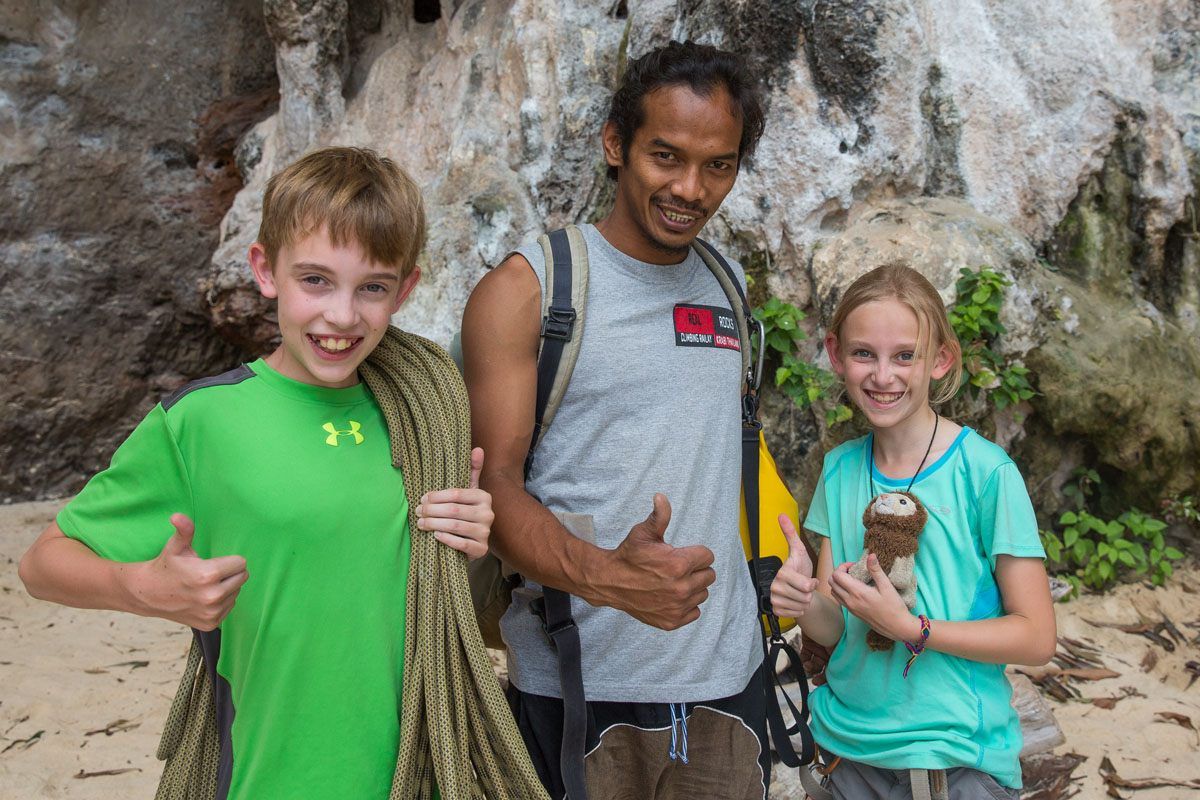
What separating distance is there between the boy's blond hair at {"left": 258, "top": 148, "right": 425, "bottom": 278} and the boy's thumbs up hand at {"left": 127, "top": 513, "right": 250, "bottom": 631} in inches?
20.8

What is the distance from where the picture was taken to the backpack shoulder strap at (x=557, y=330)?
6.08ft

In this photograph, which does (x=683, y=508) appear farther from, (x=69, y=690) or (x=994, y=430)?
(x=69, y=690)

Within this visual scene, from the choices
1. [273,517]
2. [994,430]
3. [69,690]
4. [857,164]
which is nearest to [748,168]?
[857,164]

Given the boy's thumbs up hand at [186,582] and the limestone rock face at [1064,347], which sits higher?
the limestone rock face at [1064,347]

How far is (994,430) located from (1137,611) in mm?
963

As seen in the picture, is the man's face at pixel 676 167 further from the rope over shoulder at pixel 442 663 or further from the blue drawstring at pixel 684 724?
the blue drawstring at pixel 684 724

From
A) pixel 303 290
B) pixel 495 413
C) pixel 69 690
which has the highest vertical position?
pixel 303 290

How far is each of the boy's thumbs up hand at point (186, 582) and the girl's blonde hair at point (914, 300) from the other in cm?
133

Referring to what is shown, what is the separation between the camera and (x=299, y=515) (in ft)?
5.05

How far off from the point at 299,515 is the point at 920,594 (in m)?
1.19

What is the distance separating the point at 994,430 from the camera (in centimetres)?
400

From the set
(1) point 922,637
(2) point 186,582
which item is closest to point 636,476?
(1) point 922,637

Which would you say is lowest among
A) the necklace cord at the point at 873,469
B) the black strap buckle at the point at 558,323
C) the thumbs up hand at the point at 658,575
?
the thumbs up hand at the point at 658,575

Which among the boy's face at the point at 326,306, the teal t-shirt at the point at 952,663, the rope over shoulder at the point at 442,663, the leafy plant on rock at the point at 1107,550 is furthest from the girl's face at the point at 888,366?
the leafy plant on rock at the point at 1107,550
